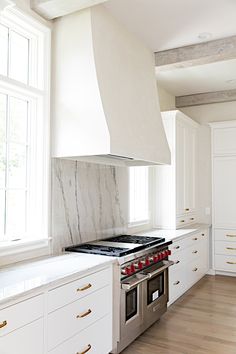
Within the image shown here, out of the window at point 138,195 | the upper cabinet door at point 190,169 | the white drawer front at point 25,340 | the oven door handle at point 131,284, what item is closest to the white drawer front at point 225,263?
the upper cabinet door at point 190,169

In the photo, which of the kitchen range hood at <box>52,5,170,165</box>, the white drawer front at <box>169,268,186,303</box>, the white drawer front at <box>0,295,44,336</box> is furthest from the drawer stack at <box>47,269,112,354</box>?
the white drawer front at <box>169,268,186,303</box>

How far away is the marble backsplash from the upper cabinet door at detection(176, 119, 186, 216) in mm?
1167

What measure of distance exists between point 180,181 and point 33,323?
142 inches

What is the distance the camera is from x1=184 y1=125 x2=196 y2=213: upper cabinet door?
17.6 ft

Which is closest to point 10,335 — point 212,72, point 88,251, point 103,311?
point 103,311

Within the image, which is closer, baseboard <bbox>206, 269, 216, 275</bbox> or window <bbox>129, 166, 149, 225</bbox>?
window <bbox>129, 166, 149, 225</bbox>

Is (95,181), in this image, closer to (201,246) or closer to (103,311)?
(103,311)

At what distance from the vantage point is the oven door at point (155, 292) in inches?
128

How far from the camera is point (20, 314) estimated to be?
1.83 meters

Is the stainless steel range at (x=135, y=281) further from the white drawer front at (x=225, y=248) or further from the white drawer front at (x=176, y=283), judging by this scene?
the white drawer front at (x=225, y=248)

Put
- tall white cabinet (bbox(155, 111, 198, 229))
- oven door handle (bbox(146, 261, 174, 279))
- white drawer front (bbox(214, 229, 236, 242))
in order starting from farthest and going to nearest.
Result: white drawer front (bbox(214, 229, 236, 242)), tall white cabinet (bbox(155, 111, 198, 229)), oven door handle (bbox(146, 261, 174, 279))

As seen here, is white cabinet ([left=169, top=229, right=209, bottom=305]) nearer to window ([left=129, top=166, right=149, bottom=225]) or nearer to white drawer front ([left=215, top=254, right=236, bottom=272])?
white drawer front ([left=215, top=254, right=236, bottom=272])

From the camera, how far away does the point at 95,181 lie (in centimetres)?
355

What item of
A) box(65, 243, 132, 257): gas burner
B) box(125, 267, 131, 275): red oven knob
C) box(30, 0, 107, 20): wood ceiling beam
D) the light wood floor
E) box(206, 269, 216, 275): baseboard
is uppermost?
box(30, 0, 107, 20): wood ceiling beam
